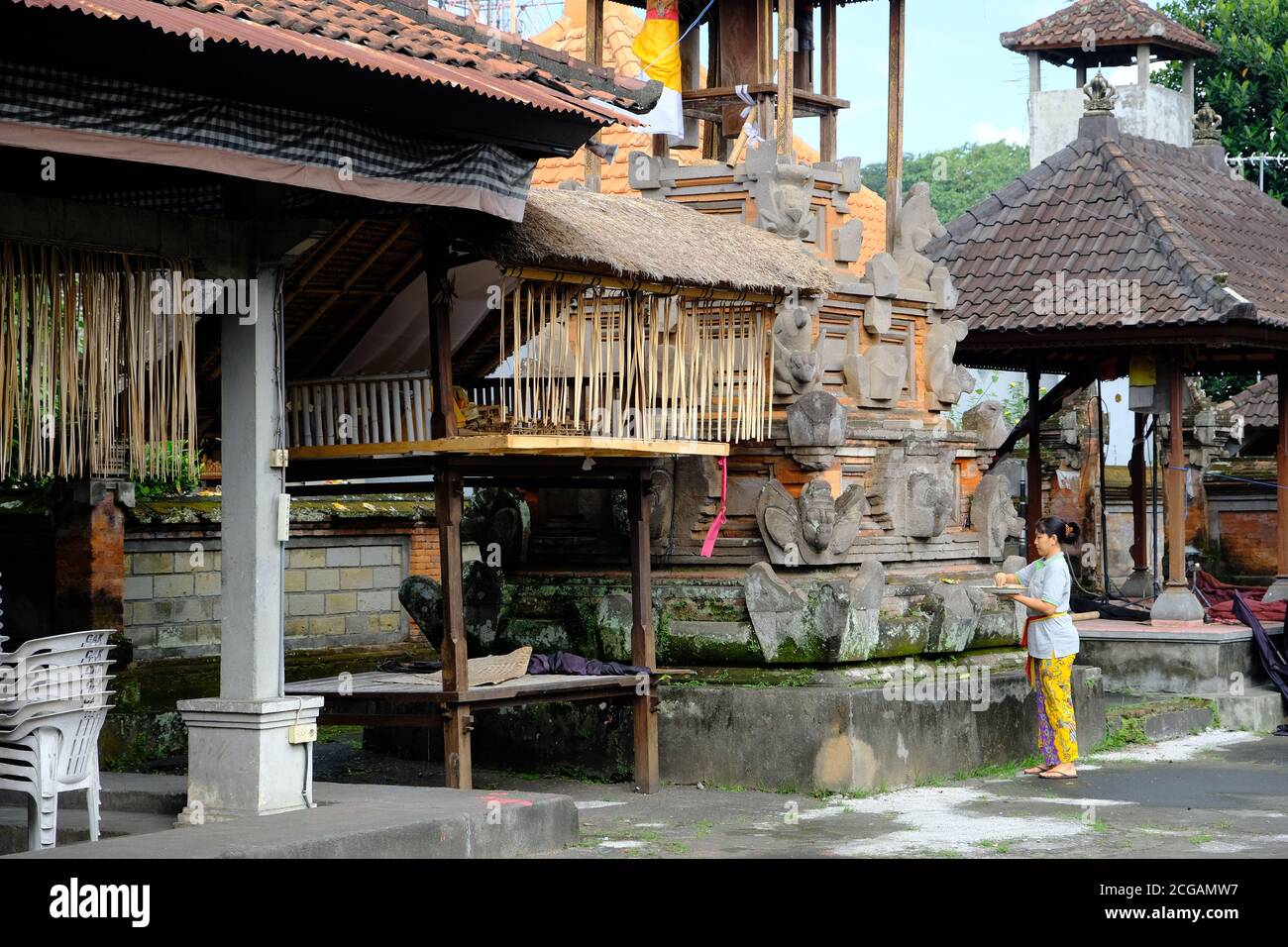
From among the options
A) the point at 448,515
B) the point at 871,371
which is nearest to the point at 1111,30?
the point at 871,371

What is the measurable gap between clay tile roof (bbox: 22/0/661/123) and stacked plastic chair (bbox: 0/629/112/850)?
2.94 meters

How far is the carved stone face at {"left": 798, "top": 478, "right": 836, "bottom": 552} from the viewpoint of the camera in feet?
40.5

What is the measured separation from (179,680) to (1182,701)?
8918mm

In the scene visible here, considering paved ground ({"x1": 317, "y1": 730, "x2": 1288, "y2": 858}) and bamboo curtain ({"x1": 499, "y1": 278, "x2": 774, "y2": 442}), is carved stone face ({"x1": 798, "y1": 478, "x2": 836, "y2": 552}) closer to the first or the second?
bamboo curtain ({"x1": 499, "y1": 278, "x2": 774, "y2": 442})

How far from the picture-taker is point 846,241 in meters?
13.5

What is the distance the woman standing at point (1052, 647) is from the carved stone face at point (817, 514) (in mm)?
1337

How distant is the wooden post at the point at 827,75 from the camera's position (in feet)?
46.6

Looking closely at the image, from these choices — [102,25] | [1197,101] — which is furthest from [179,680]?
[1197,101]

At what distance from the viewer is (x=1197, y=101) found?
29.9 metres

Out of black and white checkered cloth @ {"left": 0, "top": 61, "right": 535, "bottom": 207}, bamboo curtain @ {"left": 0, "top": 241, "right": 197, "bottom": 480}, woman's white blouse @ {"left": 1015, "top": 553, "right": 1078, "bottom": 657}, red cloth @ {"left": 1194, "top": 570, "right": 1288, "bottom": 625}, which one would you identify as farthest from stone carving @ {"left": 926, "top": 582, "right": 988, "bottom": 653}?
bamboo curtain @ {"left": 0, "top": 241, "right": 197, "bottom": 480}

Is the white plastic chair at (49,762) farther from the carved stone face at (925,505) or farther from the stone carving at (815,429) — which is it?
the carved stone face at (925,505)

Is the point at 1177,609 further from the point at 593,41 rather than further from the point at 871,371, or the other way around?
the point at 593,41

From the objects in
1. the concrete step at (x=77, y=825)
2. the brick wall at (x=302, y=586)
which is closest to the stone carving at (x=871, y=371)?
the brick wall at (x=302, y=586)

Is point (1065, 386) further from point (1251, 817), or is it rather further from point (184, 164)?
point (184, 164)
